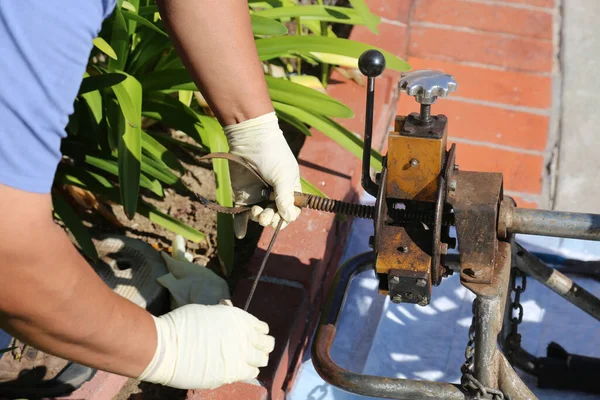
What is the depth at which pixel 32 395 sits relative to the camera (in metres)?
1.95

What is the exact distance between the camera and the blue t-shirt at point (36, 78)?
3.59ft

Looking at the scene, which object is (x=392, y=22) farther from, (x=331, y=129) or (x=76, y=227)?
(x=76, y=227)

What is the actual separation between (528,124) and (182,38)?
63.0 inches

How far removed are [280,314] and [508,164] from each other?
1105mm

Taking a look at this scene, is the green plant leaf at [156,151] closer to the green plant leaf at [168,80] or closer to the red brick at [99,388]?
the green plant leaf at [168,80]

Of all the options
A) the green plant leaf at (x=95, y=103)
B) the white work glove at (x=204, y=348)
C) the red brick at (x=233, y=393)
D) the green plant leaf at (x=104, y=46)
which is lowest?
the red brick at (x=233, y=393)

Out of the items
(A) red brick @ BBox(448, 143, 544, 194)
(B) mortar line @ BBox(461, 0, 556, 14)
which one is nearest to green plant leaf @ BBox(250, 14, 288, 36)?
(A) red brick @ BBox(448, 143, 544, 194)

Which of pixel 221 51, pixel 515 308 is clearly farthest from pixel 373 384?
pixel 221 51

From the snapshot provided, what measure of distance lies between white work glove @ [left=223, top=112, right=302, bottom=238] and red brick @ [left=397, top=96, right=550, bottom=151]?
1.14m

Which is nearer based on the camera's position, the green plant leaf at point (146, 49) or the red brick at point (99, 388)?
the red brick at point (99, 388)

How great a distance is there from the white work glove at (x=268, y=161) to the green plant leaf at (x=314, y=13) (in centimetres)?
81

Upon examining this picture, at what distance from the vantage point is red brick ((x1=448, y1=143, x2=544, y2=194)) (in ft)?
8.73

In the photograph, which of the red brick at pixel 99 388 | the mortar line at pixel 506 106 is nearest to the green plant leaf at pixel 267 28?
the mortar line at pixel 506 106

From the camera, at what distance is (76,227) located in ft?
7.29
